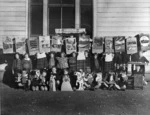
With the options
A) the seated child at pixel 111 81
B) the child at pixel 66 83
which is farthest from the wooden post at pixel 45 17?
the seated child at pixel 111 81

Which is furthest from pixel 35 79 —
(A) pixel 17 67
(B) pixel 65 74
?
(B) pixel 65 74

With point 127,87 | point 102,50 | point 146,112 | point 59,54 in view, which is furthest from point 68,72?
point 146,112

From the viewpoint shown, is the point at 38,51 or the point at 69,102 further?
the point at 38,51

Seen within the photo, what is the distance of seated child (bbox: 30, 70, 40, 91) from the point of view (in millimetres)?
8719

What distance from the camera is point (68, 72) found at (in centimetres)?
911

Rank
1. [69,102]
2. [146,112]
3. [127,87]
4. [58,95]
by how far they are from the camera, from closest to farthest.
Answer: [146,112], [69,102], [58,95], [127,87]

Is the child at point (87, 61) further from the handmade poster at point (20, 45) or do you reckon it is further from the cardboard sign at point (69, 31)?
the handmade poster at point (20, 45)

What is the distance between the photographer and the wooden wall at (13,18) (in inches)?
378

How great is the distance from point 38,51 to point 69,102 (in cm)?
273

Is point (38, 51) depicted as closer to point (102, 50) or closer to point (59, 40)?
point (59, 40)

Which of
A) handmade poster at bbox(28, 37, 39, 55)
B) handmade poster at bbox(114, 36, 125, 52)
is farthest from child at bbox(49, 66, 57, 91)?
handmade poster at bbox(114, 36, 125, 52)

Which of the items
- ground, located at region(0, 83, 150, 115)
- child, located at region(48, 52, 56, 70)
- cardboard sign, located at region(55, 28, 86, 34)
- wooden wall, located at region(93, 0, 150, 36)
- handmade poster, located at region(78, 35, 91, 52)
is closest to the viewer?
ground, located at region(0, 83, 150, 115)

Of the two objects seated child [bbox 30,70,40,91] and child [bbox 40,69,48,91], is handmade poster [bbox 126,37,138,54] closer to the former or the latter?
child [bbox 40,69,48,91]

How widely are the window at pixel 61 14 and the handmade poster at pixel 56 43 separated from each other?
2.30 ft
